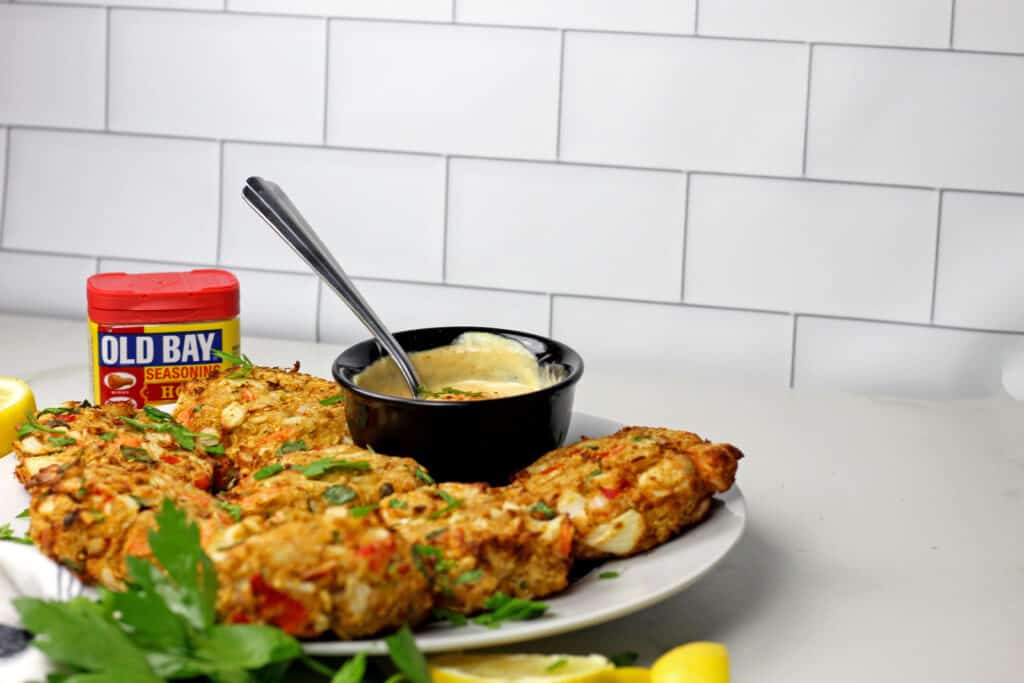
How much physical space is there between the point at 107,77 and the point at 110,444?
1036 mm

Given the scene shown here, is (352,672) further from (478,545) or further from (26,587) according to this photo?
(26,587)

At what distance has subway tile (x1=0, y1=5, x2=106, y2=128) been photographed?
6.75ft

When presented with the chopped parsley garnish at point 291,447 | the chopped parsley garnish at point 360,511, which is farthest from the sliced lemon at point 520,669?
the chopped parsley garnish at point 291,447

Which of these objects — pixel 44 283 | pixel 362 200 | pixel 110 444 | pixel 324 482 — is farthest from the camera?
pixel 44 283

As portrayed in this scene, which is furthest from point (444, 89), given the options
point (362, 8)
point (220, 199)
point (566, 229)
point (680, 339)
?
point (680, 339)

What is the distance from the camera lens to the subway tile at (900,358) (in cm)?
192

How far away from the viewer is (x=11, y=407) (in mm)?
1454

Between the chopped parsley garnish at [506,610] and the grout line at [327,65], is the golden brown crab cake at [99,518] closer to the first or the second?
the chopped parsley garnish at [506,610]

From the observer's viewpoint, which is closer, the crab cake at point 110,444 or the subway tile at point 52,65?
the crab cake at point 110,444

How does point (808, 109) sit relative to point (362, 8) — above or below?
below

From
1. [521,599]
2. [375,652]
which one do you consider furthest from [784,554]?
[375,652]

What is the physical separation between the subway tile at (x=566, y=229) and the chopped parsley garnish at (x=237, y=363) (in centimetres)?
54

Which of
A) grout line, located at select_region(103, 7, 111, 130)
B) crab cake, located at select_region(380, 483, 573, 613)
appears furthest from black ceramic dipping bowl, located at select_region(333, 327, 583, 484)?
grout line, located at select_region(103, 7, 111, 130)

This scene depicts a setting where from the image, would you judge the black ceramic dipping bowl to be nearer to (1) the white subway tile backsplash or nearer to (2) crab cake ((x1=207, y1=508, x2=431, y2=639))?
(2) crab cake ((x1=207, y1=508, x2=431, y2=639))
